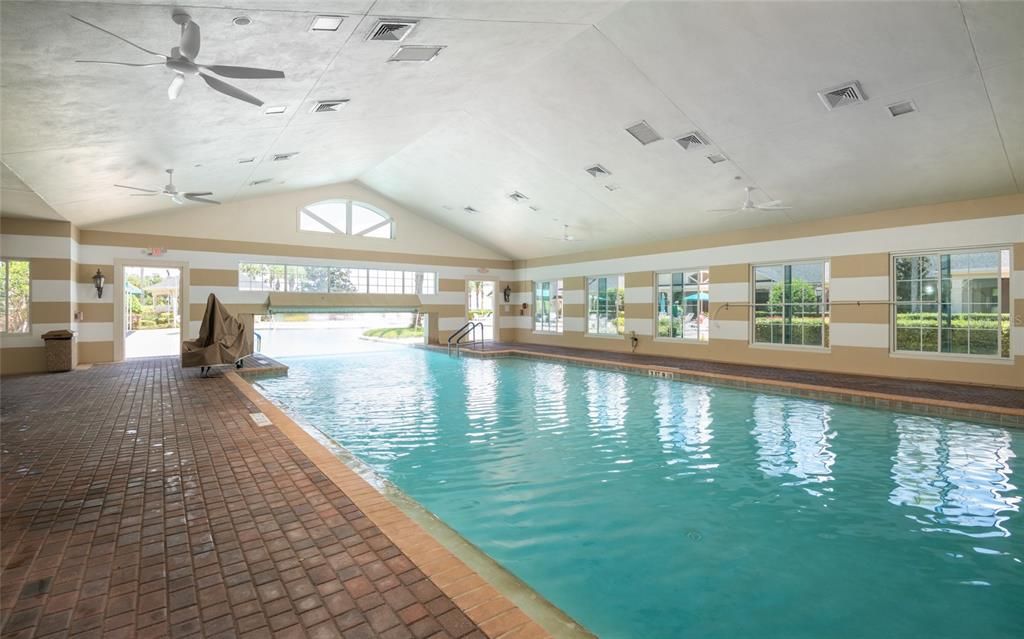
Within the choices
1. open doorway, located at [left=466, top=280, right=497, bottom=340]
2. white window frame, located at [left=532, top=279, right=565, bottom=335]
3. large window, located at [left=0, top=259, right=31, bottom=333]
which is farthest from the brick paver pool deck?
open doorway, located at [left=466, top=280, right=497, bottom=340]

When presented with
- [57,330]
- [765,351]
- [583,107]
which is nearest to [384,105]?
[583,107]

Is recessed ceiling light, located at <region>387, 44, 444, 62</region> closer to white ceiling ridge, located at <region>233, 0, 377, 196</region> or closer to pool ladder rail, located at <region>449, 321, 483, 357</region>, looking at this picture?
white ceiling ridge, located at <region>233, 0, 377, 196</region>

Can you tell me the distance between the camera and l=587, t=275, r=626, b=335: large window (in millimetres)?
13641

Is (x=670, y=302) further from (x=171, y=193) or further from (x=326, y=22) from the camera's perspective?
(x=171, y=193)

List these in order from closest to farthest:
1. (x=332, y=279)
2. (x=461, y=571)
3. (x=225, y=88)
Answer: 1. (x=461, y=571)
2. (x=225, y=88)
3. (x=332, y=279)

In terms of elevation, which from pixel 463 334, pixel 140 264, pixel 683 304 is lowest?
pixel 463 334

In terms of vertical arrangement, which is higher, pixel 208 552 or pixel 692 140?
pixel 692 140

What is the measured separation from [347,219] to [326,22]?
10261mm

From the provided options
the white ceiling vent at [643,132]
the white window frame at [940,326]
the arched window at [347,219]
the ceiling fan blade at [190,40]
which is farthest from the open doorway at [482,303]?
the ceiling fan blade at [190,40]

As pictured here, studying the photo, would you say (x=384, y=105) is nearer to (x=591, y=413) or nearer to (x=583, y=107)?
(x=583, y=107)

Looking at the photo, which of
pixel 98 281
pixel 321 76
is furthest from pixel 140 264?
pixel 321 76

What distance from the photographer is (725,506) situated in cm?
360

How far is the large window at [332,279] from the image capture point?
41.5 feet

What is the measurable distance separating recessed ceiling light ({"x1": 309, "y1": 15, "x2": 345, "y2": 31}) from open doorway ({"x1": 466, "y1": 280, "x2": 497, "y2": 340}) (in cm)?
Result: 1191
